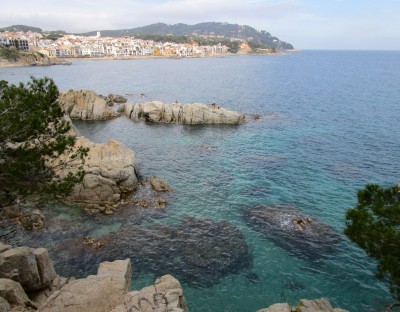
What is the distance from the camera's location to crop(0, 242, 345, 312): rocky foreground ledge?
1706 centimetres

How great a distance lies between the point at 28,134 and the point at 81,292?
9.11 m

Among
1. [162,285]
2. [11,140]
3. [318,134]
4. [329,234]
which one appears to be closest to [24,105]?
[11,140]

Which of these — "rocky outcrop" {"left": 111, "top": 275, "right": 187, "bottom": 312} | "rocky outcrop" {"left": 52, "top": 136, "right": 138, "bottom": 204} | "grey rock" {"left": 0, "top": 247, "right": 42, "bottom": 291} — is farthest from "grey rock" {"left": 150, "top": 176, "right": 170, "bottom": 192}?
"rocky outcrop" {"left": 111, "top": 275, "right": 187, "bottom": 312}

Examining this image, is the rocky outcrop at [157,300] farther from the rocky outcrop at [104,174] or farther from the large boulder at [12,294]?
the rocky outcrop at [104,174]

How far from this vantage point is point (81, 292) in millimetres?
18016

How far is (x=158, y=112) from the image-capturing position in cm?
8088

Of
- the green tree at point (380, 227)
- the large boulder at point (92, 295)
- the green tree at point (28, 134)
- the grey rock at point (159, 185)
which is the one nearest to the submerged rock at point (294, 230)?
the grey rock at point (159, 185)

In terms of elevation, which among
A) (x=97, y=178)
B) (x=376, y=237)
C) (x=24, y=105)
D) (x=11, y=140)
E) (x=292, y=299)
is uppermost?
(x=24, y=105)

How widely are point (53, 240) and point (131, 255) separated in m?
7.95

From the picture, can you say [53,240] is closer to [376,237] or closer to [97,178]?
[97,178]

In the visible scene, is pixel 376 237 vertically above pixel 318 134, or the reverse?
pixel 376 237

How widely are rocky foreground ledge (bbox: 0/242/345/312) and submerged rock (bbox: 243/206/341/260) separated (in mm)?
10967

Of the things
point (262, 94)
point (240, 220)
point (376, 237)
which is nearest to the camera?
point (376, 237)

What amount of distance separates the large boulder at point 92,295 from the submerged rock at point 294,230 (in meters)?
17.1
